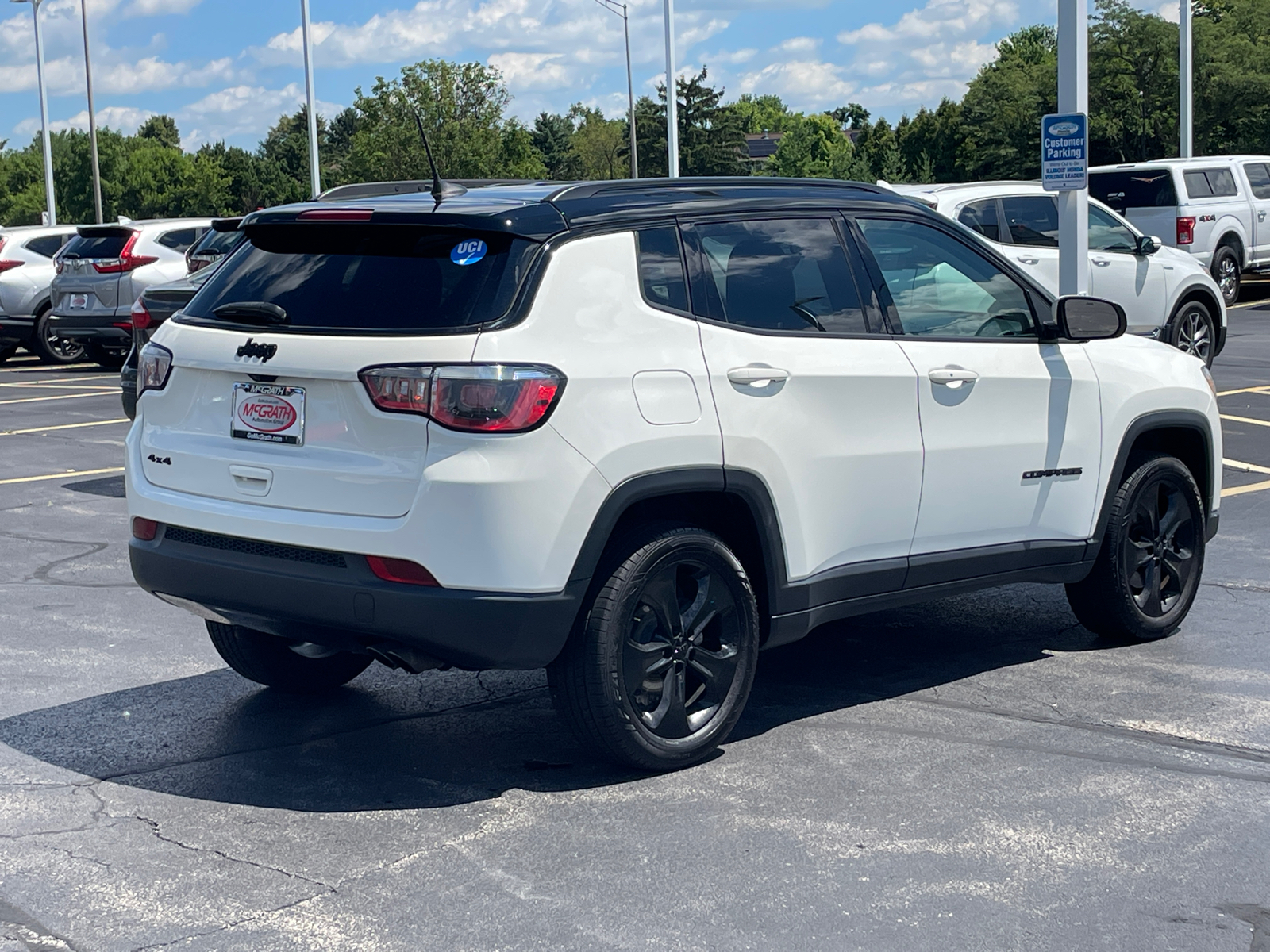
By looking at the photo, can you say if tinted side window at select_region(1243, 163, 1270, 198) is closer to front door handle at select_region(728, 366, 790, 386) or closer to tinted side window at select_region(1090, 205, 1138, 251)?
tinted side window at select_region(1090, 205, 1138, 251)

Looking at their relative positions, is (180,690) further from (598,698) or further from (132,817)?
(598,698)

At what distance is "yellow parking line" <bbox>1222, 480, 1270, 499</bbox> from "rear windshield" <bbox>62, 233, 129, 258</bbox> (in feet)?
48.3

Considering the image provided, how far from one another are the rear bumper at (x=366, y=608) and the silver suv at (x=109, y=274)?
16.3 meters

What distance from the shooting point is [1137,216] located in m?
22.6

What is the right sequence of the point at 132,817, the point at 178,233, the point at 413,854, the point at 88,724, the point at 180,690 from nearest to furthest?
the point at 413,854
the point at 132,817
the point at 88,724
the point at 180,690
the point at 178,233

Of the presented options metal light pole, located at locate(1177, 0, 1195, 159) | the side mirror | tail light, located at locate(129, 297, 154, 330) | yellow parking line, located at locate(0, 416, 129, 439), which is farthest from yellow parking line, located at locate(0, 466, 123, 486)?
metal light pole, located at locate(1177, 0, 1195, 159)

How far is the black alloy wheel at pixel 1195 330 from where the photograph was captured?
15.6 m

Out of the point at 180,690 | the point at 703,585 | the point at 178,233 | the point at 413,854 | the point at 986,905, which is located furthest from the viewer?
the point at 178,233

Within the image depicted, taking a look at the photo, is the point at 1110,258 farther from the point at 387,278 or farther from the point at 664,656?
the point at 387,278

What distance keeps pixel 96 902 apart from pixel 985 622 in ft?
13.8

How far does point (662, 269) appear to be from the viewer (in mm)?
4957

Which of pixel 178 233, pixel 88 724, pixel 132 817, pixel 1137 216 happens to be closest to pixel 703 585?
pixel 132 817

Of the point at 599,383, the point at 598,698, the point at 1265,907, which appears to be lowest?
the point at 1265,907

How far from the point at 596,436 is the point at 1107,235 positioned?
11.7 m
